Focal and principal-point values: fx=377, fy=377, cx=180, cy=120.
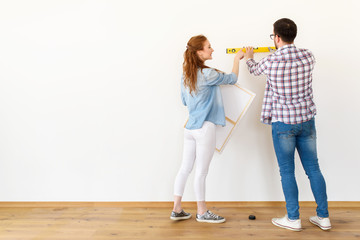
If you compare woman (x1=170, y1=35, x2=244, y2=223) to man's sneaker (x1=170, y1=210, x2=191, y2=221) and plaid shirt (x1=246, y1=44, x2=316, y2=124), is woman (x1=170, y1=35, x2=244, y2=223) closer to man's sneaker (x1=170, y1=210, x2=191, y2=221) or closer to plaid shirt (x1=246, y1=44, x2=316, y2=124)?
man's sneaker (x1=170, y1=210, x2=191, y2=221)

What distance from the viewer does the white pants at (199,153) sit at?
7.86ft

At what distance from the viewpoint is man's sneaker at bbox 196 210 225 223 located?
2.43m

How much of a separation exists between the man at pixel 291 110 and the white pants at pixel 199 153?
376mm

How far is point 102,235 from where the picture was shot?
7.45 ft

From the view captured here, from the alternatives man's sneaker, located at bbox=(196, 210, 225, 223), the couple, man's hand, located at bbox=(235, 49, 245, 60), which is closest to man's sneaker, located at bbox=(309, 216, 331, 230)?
the couple

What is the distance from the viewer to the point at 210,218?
8.02ft

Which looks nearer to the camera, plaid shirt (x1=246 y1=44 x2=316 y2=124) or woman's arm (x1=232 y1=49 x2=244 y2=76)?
plaid shirt (x1=246 y1=44 x2=316 y2=124)

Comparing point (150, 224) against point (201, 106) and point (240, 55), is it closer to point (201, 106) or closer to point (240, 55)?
point (201, 106)

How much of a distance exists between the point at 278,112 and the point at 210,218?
2.66 ft

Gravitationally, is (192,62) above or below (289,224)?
above

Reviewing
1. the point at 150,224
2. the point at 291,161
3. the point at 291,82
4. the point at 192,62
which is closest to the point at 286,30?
the point at 291,82

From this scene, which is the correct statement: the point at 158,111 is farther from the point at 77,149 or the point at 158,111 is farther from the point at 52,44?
the point at 52,44

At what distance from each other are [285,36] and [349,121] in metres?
0.90

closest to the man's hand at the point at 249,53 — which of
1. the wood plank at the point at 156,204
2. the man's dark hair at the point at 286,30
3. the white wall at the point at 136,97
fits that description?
the white wall at the point at 136,97
